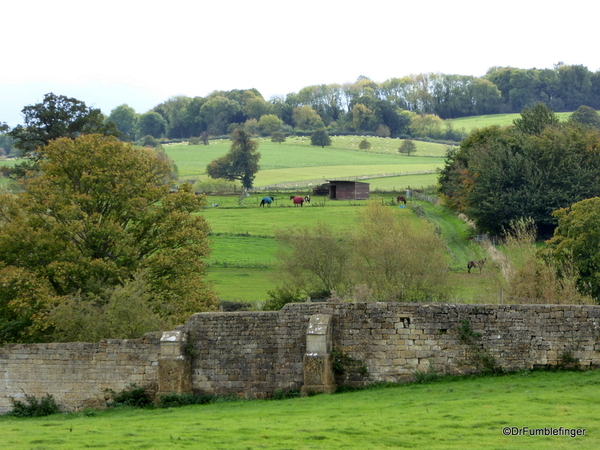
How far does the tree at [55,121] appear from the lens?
199 feet

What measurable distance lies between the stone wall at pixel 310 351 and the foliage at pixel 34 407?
20cm

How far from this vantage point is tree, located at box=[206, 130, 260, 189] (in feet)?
369

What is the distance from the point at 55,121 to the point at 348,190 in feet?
108

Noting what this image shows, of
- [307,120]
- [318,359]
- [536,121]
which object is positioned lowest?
[318,359]

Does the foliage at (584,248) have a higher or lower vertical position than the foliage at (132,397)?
higher

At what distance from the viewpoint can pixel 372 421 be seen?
16.0 meters

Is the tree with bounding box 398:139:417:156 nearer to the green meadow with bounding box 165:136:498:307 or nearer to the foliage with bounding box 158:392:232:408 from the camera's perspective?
the green meadow with bounding box 165:136:498:307

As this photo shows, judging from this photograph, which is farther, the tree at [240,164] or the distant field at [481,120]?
the distant field at [481,120]

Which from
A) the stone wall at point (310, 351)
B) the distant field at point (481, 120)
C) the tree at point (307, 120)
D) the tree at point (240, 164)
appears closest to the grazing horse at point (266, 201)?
the tree at point (240, 164)

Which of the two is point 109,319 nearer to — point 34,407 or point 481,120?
point 34,407

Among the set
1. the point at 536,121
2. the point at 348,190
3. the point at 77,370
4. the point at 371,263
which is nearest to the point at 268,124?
the point at 348,190

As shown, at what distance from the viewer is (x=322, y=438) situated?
15023 mm

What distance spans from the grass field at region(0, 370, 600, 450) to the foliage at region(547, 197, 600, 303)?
17189 millimetres

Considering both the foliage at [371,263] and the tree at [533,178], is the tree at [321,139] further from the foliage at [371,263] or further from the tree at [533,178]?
the foliage at [371,263]
